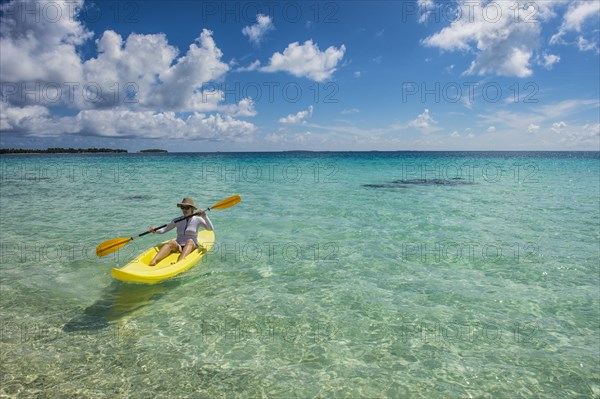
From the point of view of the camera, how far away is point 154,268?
7.62 meters

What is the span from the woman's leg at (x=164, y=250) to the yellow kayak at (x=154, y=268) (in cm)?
9

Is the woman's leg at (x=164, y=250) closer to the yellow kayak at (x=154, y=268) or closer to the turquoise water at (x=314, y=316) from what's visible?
the yellow kayak at (x=154, y=268)

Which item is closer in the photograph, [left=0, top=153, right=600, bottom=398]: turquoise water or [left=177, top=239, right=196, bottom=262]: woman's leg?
[left=0, top=153, right=600, bottom=398]: turquoise water

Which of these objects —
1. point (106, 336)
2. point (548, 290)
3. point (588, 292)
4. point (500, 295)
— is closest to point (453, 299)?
point (500, 295)

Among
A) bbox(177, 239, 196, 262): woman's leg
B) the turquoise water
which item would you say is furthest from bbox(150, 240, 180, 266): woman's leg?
the turquoise water

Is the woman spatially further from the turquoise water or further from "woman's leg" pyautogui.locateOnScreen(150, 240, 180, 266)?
the turquoise water

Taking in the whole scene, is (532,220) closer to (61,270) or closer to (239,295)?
(239,295)

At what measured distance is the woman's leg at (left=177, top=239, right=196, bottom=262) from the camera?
8289 mm

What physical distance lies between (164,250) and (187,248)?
1.73 ft

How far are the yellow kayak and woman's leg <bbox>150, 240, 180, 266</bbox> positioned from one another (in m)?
0.09

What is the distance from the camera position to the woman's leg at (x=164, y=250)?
8.09m

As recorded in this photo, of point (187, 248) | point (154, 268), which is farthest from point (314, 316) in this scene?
point (187, 248)

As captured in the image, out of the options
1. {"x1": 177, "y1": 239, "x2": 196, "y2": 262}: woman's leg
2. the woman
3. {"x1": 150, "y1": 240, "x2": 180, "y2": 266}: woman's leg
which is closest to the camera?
{"x1": 150, "y1": 240, "x2": 180, "y2": 266}: woman's leg

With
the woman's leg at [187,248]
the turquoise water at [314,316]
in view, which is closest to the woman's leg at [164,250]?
the woman's leg at [187,248]
